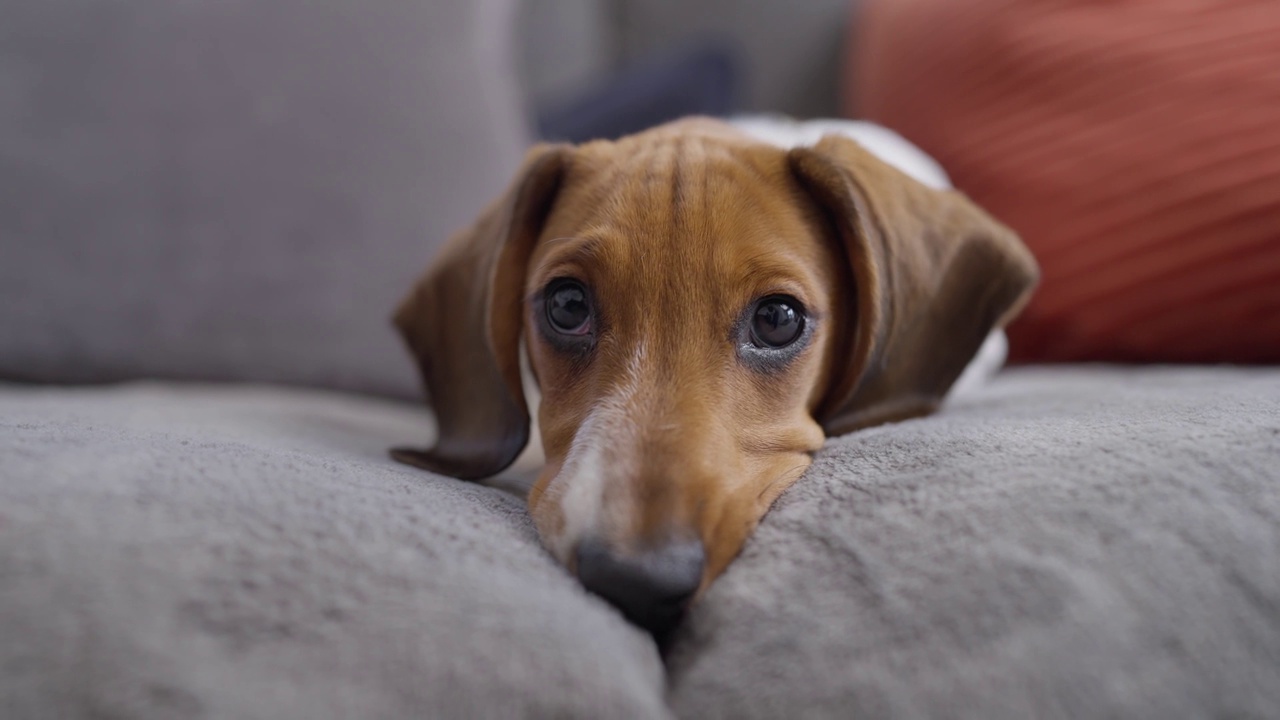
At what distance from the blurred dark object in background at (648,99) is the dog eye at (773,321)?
166cm

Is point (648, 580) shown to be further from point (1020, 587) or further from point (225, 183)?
point (225, 183)

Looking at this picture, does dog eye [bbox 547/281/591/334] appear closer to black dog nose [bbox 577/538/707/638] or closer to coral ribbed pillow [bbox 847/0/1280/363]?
black dog nose [bbox 577/538/707/638]

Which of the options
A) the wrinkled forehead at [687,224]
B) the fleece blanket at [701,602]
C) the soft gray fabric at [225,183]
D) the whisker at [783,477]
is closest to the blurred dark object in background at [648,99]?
the soft gray fabric at [225,183]

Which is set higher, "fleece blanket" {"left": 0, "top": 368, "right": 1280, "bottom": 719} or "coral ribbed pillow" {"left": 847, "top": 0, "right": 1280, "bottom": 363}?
"coral ribbed pillow" {"left": 847, "top": 0, "right": 1280, "bottom": 363}

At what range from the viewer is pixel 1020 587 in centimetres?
78

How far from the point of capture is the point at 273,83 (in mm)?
2086

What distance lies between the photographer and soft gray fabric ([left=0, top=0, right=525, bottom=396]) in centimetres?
191

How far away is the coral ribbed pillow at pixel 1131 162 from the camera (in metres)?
1.61

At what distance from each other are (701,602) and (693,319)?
463 mm

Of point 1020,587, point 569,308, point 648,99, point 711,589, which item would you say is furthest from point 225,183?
point 1020,587

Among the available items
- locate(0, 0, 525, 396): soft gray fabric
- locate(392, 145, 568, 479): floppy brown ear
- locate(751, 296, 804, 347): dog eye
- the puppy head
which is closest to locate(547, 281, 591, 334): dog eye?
the puppy head

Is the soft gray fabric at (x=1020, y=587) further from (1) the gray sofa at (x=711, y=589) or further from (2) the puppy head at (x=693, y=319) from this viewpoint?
(2) the puppy head at (x=693, y=319)

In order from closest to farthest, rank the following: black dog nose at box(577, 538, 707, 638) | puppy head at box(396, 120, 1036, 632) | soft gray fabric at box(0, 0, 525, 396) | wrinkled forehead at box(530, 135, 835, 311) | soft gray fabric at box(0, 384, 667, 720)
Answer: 1. soft gray fabric at box(0, 384, 667, 720)
2. black dog nose at box(577, 538, 707, 638)
3. puppy head at box(396, 120, 1036, 632)
4. wrinkled forehead at box(530, 135, 835, 311)
5. soft gray fabric at box(0, 0, 525, 396)

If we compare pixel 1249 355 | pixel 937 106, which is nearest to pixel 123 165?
pixel 937 106
